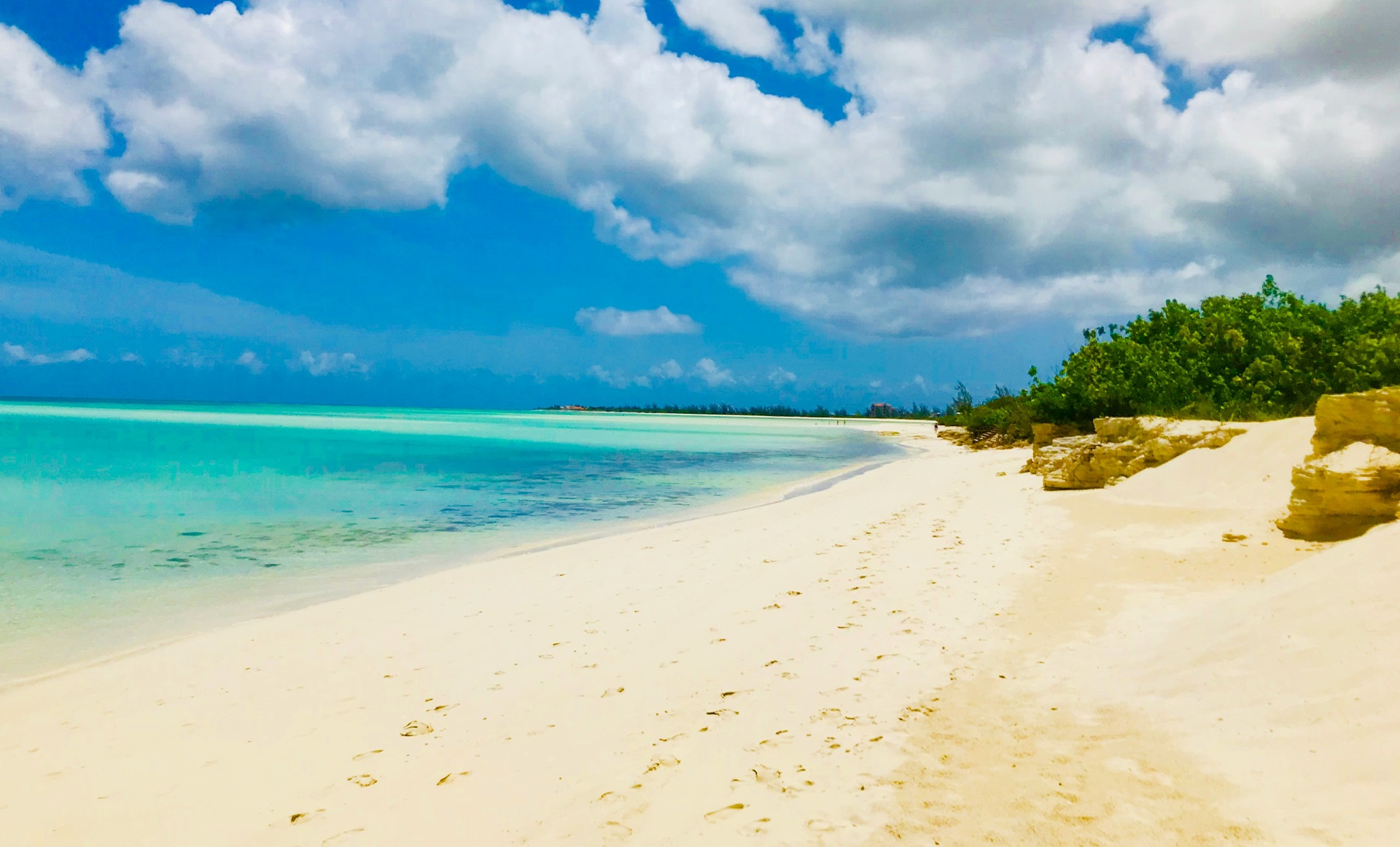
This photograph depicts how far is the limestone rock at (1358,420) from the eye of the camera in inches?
288

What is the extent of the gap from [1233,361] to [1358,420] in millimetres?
10633

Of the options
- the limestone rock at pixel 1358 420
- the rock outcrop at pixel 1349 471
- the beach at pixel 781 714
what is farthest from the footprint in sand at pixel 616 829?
the limestone rock at pixel 1358 420

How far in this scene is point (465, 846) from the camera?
130 inches

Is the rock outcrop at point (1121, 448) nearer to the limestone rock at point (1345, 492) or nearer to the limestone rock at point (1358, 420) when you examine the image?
the limestone rock at point (1358, 420)

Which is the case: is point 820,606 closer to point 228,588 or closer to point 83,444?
point 228,588

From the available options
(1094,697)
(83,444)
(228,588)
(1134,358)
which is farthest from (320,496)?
(83,444)

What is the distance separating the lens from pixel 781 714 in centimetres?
447

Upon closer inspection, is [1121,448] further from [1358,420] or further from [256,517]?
[256,517]

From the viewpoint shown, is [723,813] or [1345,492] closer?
[723,813]

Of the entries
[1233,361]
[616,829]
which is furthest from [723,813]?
[1233,361]

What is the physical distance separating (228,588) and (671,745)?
8244 millimetres

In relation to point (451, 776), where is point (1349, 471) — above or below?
above

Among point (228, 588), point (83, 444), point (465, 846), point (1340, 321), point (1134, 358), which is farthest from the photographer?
point (83, 444)

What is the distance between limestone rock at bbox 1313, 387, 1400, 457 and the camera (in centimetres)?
731
